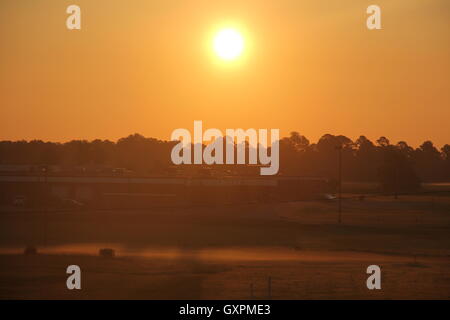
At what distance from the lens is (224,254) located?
37000 mm

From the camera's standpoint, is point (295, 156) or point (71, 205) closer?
point (71, 205)

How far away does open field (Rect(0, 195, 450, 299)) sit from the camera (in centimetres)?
2569

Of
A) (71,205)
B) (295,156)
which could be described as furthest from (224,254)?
(295,156)

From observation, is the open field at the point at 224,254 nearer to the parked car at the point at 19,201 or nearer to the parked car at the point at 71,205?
the parked car at the point at 71,205

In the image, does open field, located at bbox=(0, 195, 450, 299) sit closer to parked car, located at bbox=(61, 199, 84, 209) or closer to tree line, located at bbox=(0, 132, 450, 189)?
parked car, located at bbox=(61, 199, 84, 209)

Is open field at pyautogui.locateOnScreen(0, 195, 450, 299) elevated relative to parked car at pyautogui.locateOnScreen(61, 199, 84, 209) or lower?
lower

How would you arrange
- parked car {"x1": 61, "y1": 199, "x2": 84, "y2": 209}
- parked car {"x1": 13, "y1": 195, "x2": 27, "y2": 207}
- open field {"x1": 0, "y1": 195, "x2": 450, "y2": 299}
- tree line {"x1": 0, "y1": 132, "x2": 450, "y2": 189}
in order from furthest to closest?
tree line {"x1": 0, "y1": 132, "x2": 450, "y2": 189} → parked car {"x1": 13, "y1": 195, "x2": 27, "y2": 207} → parked car {"x1": 61, "y1": 199, "x2": 84, "y2": 209} → open field {"x1": 0, "y1": 195, "x2": 450, "y2": 299}

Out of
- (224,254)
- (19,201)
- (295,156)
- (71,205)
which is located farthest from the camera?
(295,156)

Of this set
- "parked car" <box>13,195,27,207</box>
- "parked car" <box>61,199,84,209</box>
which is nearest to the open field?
"parked car" <box>61,199,84,209</box>

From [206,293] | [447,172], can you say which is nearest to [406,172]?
[447,172]

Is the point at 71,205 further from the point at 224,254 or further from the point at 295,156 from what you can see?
the point at 295,156

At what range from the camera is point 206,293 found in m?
25.0

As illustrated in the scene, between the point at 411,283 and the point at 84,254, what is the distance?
16950mm
